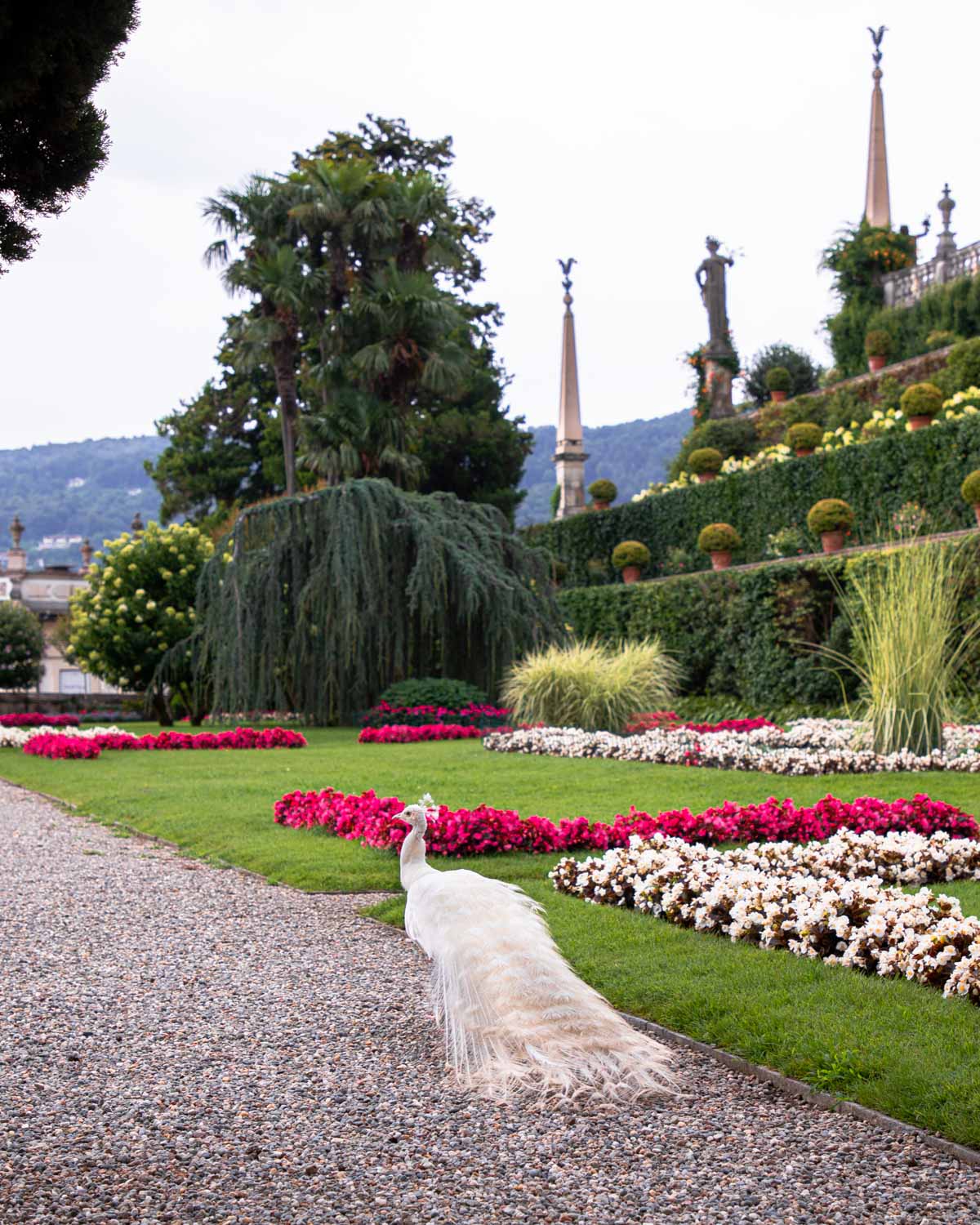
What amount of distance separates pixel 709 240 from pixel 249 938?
91.3 ft

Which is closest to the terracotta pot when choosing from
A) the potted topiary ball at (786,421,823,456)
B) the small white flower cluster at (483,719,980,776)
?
the potted topiary ball at (786,421,823,456)

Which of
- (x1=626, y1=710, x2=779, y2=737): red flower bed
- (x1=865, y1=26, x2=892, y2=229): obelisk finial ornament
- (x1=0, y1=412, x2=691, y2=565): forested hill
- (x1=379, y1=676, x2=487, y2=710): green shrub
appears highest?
(x1=0, y1=412, x2=691, y2=565): forested hill

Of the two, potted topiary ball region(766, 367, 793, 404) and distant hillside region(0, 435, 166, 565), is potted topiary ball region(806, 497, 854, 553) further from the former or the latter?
distant hillside region(0, 435, 166, 565)

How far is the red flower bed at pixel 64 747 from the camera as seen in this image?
A: 13094 mm

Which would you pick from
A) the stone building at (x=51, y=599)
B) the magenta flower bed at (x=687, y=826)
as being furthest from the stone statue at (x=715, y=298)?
the stone building at (x=51, y=599)

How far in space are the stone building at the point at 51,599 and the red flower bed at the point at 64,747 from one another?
3030cm

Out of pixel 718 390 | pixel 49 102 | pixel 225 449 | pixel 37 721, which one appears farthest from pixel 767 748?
pixel 225 449

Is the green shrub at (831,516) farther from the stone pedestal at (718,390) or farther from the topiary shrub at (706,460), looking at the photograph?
the stone pedestal at (718,390)

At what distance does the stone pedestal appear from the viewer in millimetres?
26891

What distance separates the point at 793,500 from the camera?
18172mm

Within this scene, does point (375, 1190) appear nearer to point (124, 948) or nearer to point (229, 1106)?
point (229, 1106)

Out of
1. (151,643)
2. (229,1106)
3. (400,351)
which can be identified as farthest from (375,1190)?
(400,351)

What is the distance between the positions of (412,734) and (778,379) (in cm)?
1415

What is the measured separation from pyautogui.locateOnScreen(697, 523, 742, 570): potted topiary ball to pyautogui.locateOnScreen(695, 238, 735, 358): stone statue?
396 inches
